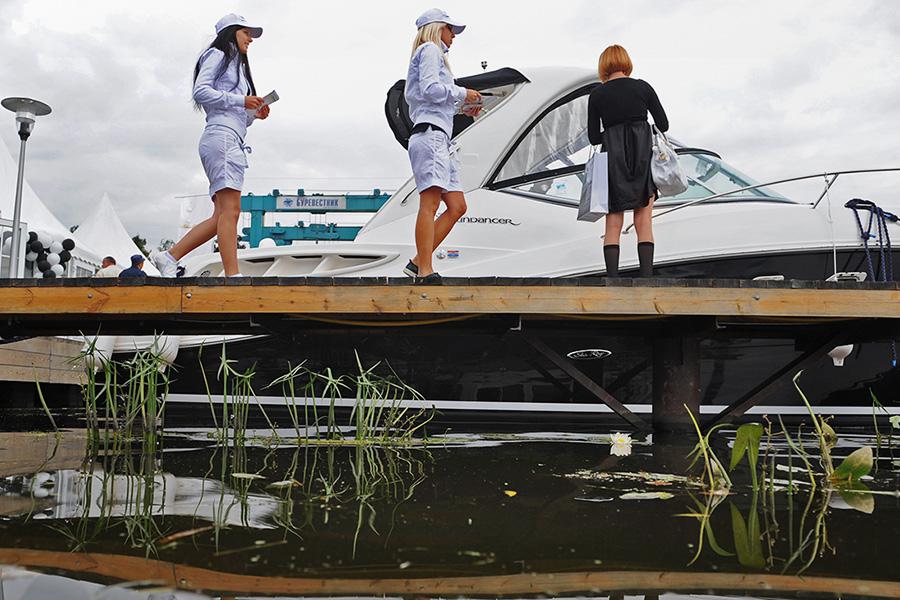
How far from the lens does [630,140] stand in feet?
13.2

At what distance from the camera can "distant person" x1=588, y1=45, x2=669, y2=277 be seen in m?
4.00

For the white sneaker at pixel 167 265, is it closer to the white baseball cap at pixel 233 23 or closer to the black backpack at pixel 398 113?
the white baseball cap at pixel 233 23

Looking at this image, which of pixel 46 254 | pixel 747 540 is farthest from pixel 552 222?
pixel 46 254

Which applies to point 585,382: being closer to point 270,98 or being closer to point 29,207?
point 270,98

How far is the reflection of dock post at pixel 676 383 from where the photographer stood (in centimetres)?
429

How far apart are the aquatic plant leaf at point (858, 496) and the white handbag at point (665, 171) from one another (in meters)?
1.86

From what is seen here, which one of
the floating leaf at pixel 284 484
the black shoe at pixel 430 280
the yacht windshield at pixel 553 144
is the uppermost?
the yacht windshield at pixel 553 144

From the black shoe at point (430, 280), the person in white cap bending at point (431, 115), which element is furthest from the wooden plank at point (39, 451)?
the person in white cap bending at point (431, 115)

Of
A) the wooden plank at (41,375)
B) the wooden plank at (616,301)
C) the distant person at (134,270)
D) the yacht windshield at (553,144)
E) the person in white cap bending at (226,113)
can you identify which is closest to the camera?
the wooden plank at (616,301)

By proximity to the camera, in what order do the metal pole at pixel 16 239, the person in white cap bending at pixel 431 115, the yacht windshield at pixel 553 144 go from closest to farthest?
the person in white cap bending at pixel 431 115 → the yacht windshield at pixel 553 144 → the metal pole at pixel 16 239

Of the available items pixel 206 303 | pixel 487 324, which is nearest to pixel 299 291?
pixel 206 303

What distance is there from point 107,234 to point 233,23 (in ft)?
54.0

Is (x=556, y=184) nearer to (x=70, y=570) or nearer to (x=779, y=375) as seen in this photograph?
(x=779, y=375)

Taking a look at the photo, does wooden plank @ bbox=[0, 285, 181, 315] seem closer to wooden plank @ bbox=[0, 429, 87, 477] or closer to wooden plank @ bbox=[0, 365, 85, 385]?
wooden plank @ bbox=[0, 429, 87, 477]
